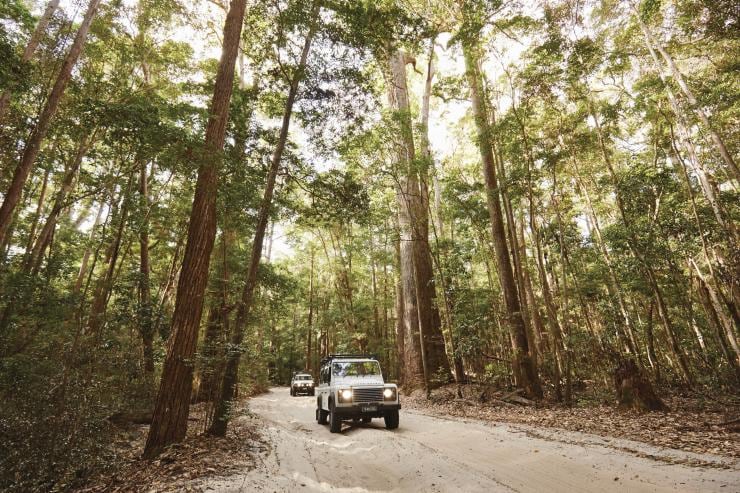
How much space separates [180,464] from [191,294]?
279 centimetres

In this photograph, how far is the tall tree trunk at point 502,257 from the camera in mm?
12477

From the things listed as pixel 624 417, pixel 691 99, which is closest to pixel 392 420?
pixel 624 417

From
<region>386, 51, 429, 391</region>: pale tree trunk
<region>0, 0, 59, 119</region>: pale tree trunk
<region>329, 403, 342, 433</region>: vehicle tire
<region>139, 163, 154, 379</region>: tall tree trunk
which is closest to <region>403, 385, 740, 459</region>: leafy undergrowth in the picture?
<region>386, 51, 429, 391</region>: pale tree trunk

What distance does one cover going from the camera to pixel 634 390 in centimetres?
941

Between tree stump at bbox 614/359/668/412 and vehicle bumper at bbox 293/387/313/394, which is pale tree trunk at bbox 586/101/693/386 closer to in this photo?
tree stump at bbox 614/359/668/412

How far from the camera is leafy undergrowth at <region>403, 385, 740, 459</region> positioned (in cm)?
625

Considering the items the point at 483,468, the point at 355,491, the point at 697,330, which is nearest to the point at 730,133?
the point at 697,330

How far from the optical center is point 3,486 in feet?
15.5

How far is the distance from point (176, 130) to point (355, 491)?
6.97 meters

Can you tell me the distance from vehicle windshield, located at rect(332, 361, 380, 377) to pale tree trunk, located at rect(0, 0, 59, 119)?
10770 millimetres

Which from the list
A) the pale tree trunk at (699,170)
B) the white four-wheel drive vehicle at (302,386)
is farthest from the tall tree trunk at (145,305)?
the white four-wheel drive vehicle at (302,386)

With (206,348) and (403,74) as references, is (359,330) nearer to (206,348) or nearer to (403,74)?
(403,74)

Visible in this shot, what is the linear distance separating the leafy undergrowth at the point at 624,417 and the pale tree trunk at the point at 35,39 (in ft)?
48.4

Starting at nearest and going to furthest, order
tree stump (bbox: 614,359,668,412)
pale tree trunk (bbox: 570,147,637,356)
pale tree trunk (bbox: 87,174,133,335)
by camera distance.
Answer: pale tree trunk (bbox: 87,174,133,335), tree stump (bbox: 614,359,668,412), pale tree trunk (bbox: 570,147,637,356)
